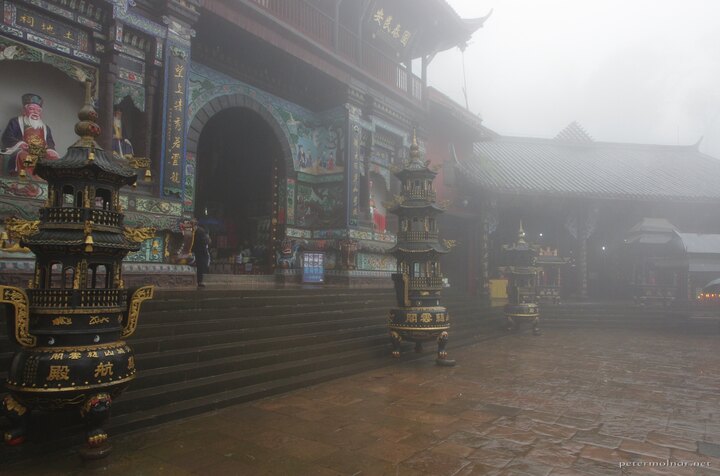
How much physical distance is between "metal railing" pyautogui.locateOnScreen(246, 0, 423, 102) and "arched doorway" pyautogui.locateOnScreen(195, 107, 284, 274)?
2.46m

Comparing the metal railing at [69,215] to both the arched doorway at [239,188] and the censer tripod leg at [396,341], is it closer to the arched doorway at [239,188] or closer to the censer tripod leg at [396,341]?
the censer tripod leg at [396,341]

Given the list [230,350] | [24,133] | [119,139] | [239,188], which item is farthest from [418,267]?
→ [239,188]

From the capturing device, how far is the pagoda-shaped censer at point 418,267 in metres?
7.53

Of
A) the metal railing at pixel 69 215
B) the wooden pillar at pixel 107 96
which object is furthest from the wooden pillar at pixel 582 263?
the metal railing at pixel 69 215

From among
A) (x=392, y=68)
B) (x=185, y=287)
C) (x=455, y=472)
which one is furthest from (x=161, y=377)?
(x=392, y=68)

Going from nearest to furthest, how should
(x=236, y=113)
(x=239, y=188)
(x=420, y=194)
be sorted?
(x=420, y=194) < (x=236, y=113) < (x=239, y=188)

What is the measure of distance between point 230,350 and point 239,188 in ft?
29.4

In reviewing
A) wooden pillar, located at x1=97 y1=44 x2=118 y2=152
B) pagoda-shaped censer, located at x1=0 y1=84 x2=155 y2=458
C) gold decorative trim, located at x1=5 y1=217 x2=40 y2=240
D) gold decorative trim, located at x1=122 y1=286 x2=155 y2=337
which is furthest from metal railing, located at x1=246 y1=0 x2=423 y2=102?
gold decorative trim, located at x1=122 y1=286 x2=155 y2=337

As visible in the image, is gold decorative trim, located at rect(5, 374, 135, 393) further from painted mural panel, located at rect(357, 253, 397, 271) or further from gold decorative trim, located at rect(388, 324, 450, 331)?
painted mural panel, located at rect(357, 253, 397, 271)

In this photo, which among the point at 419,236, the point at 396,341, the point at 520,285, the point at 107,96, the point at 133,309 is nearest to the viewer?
the point at 133,309

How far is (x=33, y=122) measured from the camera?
7.48m

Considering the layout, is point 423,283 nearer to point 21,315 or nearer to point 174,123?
point 174,123

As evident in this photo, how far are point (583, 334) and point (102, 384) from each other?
1214 cm

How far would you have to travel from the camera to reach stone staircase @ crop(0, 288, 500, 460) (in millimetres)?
4289
